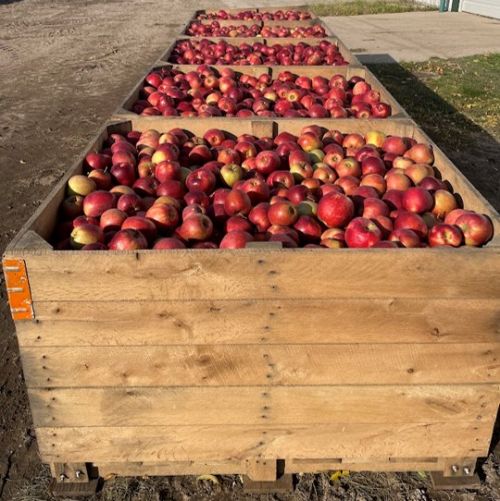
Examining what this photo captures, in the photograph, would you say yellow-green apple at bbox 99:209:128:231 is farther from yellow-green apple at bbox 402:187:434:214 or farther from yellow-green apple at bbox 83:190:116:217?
yellow-green apple at bbox 402:187:434:214

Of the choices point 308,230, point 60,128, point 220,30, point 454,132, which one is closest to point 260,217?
point 308,230

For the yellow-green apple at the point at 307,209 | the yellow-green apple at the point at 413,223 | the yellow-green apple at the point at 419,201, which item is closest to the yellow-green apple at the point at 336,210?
the yellow-green apple at the point at 307,209

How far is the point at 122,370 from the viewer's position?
2521 mm

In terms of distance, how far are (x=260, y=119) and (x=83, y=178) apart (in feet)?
5.50

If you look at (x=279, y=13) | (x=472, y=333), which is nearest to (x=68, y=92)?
(x=279, y=13)

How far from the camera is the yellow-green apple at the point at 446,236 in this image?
9.04 feet

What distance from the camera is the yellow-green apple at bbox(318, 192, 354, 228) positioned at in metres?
3.06

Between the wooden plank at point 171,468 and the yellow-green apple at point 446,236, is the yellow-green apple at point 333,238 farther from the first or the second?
the wooden plank at point 171,468

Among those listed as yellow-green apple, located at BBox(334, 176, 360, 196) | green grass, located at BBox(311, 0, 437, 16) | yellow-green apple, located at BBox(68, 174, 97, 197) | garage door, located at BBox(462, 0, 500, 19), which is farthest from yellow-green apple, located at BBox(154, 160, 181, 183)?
green grass, located at BBox(311, 0, 437, 16)

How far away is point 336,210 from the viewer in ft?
10.0

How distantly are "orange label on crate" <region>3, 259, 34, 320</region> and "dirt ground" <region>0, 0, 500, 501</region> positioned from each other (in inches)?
45.1

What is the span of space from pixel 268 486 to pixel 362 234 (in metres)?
1.39

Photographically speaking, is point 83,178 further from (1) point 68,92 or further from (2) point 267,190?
(1) point 68,92

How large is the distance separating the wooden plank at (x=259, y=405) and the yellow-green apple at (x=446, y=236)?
708 millimetres
